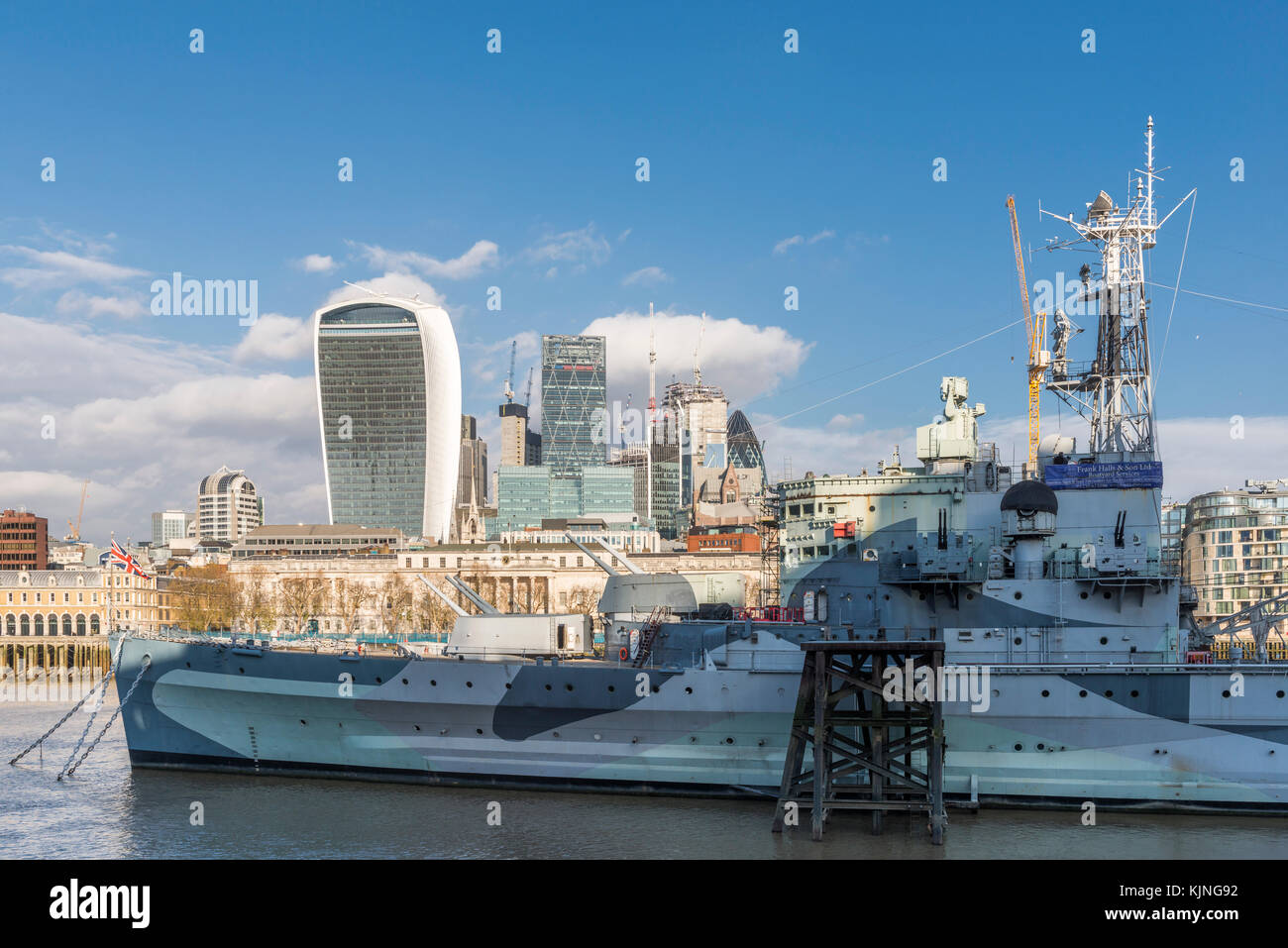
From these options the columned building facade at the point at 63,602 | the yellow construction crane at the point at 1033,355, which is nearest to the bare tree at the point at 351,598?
the columned building facade at the point at 63,602

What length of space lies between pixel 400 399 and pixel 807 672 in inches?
6886

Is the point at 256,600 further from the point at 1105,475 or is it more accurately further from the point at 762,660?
the point at 1105,475

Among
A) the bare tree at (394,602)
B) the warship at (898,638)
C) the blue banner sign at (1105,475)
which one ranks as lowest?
the bare tree at (394,602)

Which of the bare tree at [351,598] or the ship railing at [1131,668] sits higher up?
the ship railing at [1131,668]

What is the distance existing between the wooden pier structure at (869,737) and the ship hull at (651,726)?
1.80 metres

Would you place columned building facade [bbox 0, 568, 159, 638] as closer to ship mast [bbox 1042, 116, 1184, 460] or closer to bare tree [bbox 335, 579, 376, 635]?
bare tree [bbox 335, 579, 376, 635]

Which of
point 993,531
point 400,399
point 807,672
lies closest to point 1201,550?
point 993,531

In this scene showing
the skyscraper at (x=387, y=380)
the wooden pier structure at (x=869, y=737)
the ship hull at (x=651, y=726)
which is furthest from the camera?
the skyscraper at (x=387, y=380)

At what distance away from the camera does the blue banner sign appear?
2944cm

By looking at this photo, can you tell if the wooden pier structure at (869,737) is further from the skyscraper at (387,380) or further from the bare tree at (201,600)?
the skyscraper at (387,380)

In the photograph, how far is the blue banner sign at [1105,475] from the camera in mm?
29438

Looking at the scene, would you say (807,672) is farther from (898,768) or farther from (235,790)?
(235,790)

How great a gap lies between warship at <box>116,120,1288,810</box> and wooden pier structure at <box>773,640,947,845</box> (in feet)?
5.88
